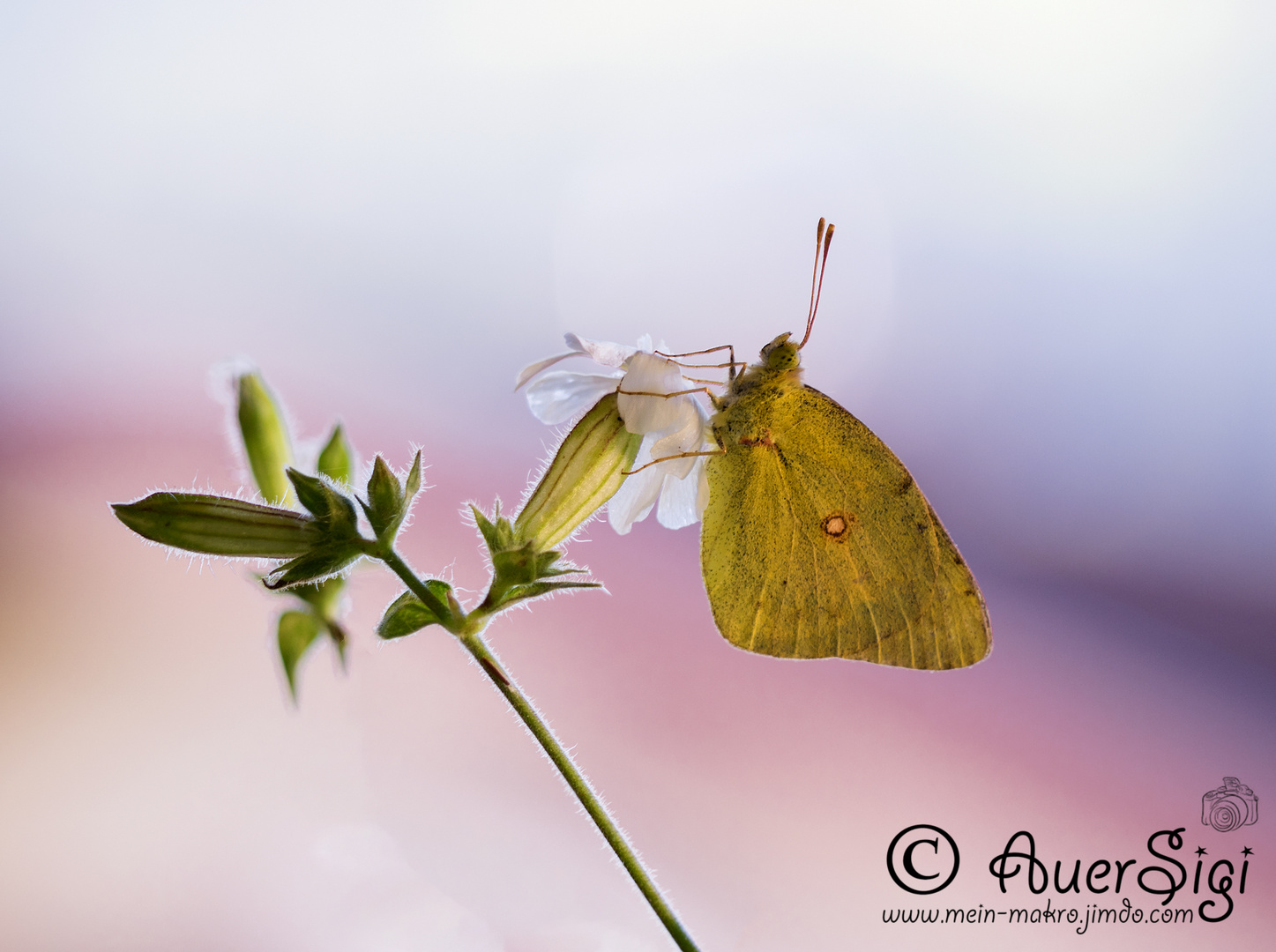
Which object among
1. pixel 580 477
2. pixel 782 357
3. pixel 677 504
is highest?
pixel 782 357

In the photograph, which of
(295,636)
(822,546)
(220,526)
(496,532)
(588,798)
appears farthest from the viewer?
(822,546)

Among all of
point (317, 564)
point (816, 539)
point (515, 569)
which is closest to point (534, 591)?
point (515, 569)

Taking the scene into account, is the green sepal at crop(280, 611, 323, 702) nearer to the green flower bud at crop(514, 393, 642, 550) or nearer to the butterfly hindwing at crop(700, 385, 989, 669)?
the green flower bud at crop(514, 393, 642, 550)

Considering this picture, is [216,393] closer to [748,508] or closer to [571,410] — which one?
[571,410]

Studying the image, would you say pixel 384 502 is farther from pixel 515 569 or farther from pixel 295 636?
pixel 295 636

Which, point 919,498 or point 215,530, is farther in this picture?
point 919,498

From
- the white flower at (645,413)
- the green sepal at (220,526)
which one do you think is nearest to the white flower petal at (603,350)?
the white flower at (645,413)

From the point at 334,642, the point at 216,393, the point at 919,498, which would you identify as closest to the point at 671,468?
the point at 919,498
